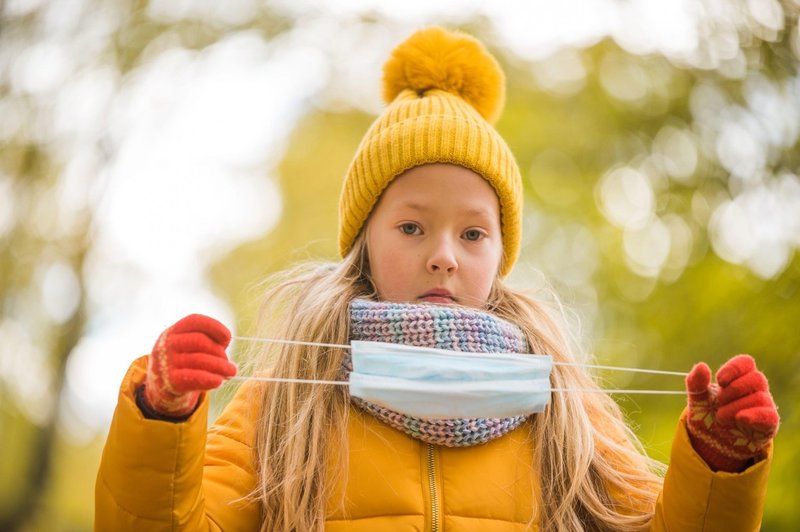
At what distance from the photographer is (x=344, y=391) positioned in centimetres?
209

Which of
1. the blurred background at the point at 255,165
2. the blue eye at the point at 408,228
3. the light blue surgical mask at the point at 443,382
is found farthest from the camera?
the blurred background at the point at 255,165

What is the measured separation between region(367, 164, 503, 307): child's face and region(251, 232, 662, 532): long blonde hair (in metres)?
0.15

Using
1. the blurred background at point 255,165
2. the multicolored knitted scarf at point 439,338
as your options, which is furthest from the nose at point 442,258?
the blurred background at point 255,165

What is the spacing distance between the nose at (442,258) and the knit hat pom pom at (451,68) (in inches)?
27.4

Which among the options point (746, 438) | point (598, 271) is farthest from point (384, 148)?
point (598, 271)

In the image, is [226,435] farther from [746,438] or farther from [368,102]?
[368,102]

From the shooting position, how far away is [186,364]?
5.13 ft

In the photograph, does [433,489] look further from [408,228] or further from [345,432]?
[408,228]

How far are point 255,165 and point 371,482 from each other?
6.24 m

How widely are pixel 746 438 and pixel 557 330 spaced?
2.51ft

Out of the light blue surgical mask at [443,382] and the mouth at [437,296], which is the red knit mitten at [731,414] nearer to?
the light blue surgical mask at [443,382]

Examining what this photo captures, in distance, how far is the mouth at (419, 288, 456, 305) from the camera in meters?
2.14

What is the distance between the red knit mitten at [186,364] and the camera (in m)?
1.56

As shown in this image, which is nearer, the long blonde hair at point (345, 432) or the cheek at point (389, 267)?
the long blonde hair at point (345, 432)
